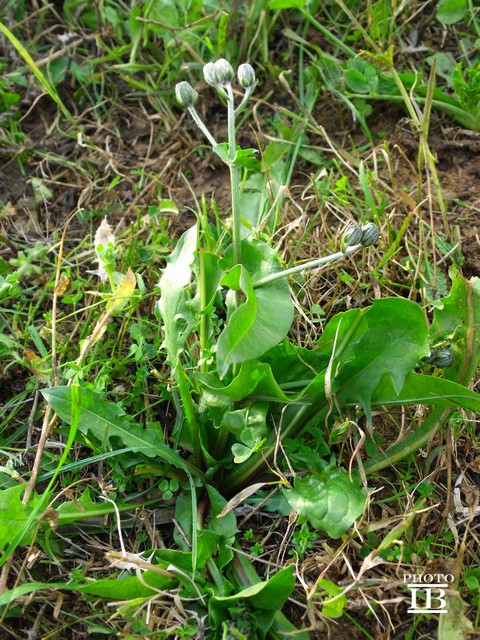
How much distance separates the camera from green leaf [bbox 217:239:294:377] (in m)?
1.41

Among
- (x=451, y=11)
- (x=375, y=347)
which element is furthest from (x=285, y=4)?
(x=375, y=347)

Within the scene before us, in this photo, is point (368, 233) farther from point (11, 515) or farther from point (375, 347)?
point (11, 515)

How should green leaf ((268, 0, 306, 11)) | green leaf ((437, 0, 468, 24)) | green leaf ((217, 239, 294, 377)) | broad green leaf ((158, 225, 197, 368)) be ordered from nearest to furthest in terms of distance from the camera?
green leaf ((217, 239, 294, 377)) → broad green leaf ((158, 225, 197, 368)) → green leaf ((268, 0, 306, 11)) → green leaf ((437, 0, 468, 24))

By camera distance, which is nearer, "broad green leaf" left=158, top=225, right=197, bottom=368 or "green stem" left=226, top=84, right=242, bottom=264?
"green stem" left=226, top=84, right=242, bottom=264

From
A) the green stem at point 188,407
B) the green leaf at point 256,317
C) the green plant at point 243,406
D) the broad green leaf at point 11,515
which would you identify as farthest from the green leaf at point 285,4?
the broad green leaf at point 11,515

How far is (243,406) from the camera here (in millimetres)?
1666

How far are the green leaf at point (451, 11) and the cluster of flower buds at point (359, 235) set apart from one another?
1532 mm

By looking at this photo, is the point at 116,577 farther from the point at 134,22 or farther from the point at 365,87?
the point at 134,22

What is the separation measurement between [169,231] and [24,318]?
1.86 feet

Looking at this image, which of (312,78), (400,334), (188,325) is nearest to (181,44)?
(312,78)

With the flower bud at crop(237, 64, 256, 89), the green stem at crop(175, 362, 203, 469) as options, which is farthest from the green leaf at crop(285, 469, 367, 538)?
the flower bud at crop(237, 64, 256, 89)

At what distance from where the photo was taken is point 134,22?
104 inches

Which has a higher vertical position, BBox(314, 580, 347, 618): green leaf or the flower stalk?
the flower stalk

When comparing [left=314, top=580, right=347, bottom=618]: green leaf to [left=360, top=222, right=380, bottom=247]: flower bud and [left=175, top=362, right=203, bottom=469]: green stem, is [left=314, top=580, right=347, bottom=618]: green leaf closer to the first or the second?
[left=175, top=362, right=203, bottom=469]: green stem
